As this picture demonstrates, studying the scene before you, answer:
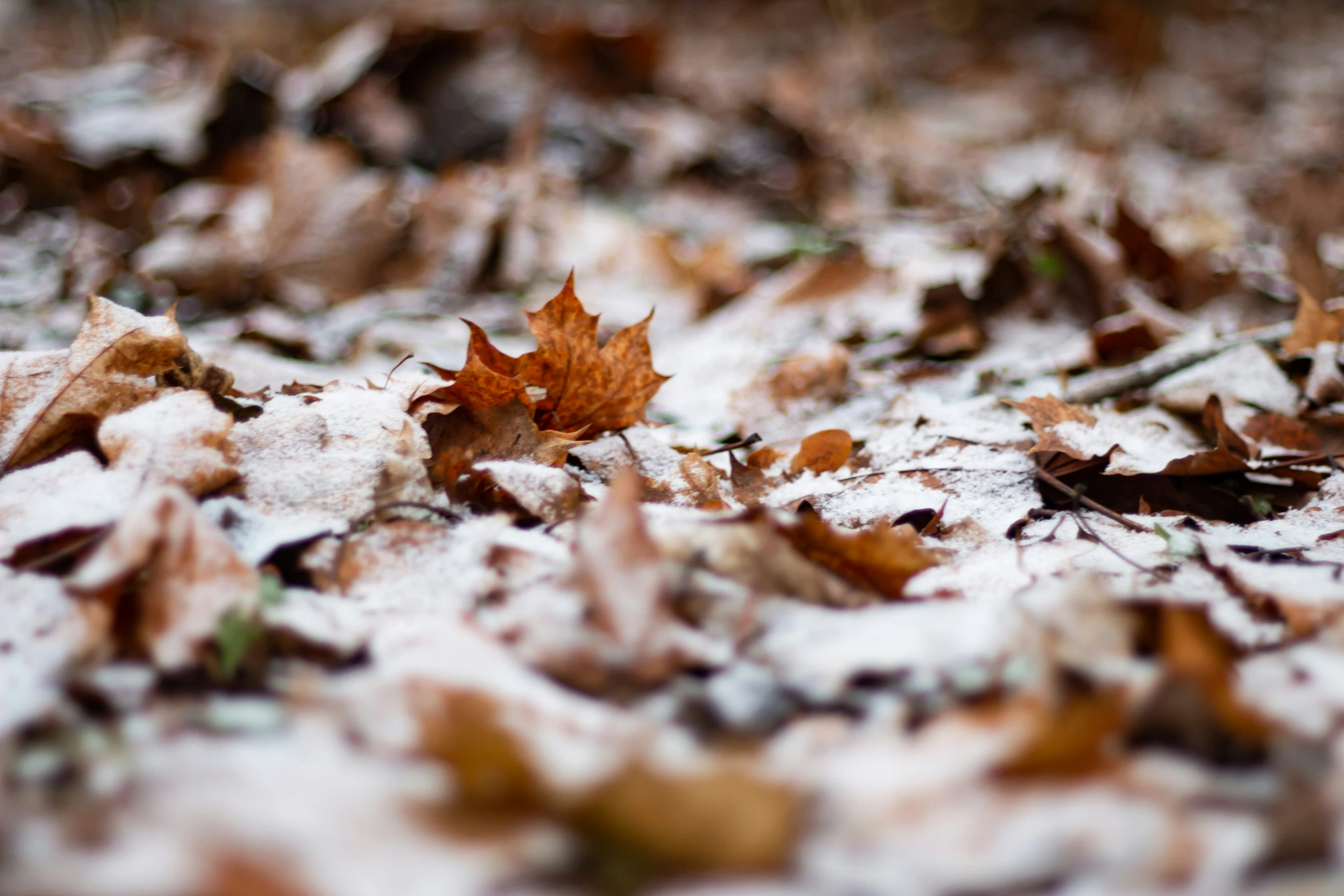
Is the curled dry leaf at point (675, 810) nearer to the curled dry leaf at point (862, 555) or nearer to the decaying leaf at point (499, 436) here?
the curled dry leaf at point (862, 555)

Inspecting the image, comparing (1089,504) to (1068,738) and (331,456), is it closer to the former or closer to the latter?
(1068,738)

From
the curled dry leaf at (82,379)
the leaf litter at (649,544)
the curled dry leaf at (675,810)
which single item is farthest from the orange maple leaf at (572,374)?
the curled dry leaf at (675,810)

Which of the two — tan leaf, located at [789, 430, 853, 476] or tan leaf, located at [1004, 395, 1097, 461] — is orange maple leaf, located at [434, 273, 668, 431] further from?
tan leaf, located at [1004, 395, 1097, 461]

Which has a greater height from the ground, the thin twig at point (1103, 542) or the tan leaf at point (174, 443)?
the tan leaf at point (174, 443)

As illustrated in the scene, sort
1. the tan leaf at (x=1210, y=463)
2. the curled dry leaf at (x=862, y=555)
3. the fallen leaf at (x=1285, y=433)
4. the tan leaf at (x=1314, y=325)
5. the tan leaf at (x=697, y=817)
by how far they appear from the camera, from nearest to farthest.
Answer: the tan leaf at (x=697, y=817) → the curled dry leaf at (x=862, y=555) → the tan leaf at (x=1210, y=463) → the fallen leaf at (x=1285, y=433) → the tan leaf at (x=1314, y=325)

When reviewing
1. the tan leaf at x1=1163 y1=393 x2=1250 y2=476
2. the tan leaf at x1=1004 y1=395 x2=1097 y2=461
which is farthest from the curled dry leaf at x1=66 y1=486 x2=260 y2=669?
the tan leaf at x1=1163 y1=393 x2=1250 y2=476

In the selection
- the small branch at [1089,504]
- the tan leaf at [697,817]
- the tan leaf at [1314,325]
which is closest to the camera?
the tan leaf at [697,817]

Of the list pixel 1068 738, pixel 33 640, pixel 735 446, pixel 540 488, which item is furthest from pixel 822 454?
pixel 33 640
